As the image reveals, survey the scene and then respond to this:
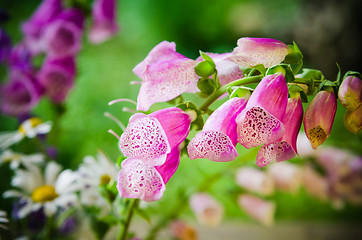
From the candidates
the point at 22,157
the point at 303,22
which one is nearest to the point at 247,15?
the point at 303,22

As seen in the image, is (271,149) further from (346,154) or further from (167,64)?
(346,154)

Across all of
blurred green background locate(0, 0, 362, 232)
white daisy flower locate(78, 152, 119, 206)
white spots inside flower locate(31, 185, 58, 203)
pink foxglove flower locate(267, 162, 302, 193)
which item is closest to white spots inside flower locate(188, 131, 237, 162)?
white daisy flower locate(78, 152, 119, 206)

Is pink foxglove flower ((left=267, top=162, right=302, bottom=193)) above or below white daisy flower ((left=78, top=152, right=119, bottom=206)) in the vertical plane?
below

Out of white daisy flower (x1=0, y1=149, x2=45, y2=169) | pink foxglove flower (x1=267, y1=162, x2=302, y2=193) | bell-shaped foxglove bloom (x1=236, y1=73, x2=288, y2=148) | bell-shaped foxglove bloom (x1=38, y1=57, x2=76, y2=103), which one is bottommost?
pink foxglove flower (x1=267, y1=162, x2=302, y2=193)

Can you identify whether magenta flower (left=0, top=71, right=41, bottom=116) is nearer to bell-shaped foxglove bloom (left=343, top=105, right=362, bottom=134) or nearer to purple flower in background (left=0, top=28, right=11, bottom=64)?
purple flower in background (left=0, top=28, right=11, bottom=64)

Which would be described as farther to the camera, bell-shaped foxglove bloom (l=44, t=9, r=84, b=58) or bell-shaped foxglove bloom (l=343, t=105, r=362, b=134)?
bell-shaped foxglove bloom (l=44, t=9, r=84, b=58)

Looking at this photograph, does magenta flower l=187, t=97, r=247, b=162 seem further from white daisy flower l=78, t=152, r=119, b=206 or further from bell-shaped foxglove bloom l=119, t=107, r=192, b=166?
white daisy flower l=78, t=152, r=119, b=206

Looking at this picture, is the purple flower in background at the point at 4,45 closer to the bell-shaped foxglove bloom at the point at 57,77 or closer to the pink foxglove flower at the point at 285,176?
the bell-shaped foxglove bloom at the point at 57,77

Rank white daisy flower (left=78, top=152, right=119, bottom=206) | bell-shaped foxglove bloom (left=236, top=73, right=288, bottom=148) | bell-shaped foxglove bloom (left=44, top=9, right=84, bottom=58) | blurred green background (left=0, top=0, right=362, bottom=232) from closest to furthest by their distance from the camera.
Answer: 1. bell-shaped foxglove bloom (left=236, top=73, right=288, bottom=148)
2. white daisy flower (left=78, top=152, right=119, bottom=206)
3. bell-shaped foxglove bloom (left=44, top=9, right=84, bottom=58)
4. blurred green background (left=0, top=0, right=362, bottom=232)

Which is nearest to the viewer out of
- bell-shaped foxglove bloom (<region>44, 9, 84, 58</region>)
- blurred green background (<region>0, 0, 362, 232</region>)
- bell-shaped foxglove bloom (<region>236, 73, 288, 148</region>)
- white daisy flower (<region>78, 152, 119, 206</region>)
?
bell-shaped foxglove bloom (<region>236, 73, 288, 148</region>)
